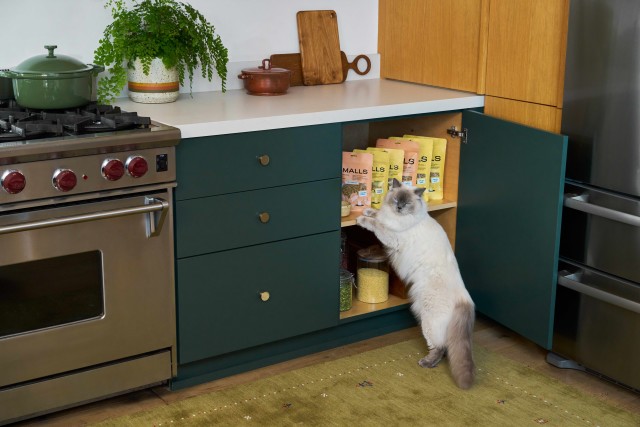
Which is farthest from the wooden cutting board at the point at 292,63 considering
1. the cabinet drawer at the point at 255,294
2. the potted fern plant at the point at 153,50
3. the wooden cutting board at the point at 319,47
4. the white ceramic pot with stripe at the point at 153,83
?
the cabinet drawer at the point at 255,294

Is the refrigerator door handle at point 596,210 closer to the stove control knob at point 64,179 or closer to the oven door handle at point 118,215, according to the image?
the oven door handle at point 118,215

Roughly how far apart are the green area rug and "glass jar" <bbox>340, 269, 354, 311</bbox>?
22 cm

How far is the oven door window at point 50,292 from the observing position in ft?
7.70

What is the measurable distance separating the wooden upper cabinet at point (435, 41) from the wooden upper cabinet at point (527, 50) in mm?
60

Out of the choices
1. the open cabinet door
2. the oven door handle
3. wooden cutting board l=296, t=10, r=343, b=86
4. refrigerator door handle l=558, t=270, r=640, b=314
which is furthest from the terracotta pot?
refrigerator door handle l=558, t=270, r=640, b=314

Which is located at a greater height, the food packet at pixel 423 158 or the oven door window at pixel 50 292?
the food packet at pixel 423 158

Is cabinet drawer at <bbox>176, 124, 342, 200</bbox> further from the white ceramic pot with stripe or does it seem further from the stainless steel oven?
the white ceramic pot with stripe

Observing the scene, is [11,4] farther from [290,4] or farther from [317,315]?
[317,315]

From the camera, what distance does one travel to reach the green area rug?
2.60 m

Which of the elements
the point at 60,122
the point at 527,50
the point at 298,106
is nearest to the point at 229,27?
the point at 298,106

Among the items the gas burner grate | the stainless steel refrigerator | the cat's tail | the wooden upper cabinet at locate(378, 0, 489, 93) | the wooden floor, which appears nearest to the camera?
the gas burner grate

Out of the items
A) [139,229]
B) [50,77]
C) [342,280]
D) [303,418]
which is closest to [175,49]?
[50,77]

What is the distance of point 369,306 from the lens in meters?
3.19

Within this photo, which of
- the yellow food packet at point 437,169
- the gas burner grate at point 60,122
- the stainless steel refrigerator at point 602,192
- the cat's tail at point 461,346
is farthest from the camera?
the yellow food packet at point 437,169
